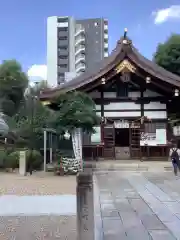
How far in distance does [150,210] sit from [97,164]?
9.81 metres

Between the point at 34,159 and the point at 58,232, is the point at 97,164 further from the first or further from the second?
the point at 58,232

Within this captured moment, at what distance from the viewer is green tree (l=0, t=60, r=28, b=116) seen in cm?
3903

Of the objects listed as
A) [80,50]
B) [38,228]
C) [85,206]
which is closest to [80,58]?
[80,50]

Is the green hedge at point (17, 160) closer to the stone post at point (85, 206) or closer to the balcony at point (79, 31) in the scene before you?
the stone post at point (85, 206)

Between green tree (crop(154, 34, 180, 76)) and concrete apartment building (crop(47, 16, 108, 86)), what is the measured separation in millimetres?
61645

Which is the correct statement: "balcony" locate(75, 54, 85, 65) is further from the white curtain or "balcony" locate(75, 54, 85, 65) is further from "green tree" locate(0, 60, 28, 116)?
the white curtain

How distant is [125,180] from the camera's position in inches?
542

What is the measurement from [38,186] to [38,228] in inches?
224

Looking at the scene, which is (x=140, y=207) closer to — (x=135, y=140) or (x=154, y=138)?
(x=154, y=138)

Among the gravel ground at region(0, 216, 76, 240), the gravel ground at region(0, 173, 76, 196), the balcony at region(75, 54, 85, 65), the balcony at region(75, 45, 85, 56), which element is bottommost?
the gravel ground at region(0, 216, 76, 240)

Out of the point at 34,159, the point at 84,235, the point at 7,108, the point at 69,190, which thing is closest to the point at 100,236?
the point at 84,235

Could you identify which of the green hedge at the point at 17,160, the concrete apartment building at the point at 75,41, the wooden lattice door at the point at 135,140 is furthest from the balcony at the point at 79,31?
the green hedge at the point at 17,160

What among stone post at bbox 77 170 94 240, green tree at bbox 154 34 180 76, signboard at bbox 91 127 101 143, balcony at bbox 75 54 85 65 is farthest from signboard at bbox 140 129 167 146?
balcony at bbox 75 54 85 65

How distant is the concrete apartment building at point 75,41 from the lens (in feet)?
311
